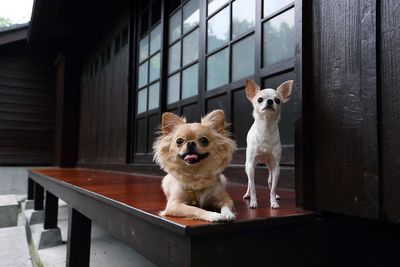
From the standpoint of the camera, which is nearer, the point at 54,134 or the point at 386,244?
the point at 386,244

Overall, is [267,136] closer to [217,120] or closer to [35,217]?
[217,120]

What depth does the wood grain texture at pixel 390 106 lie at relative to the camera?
1256mm

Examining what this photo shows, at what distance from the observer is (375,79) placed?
1333mm

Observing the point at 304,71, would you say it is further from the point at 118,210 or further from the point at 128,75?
the point at 128,75

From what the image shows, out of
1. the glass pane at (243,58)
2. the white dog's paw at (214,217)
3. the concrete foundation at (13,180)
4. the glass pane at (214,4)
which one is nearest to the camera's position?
the white dog's paw at (214,217)

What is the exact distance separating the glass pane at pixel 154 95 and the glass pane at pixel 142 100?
0.72 ft

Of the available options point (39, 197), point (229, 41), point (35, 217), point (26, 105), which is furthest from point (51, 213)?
point (26, 105)

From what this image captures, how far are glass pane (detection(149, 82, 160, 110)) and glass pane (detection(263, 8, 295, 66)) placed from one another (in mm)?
2455

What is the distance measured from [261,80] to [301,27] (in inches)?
53.9

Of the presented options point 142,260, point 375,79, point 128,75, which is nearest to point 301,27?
point 375,79

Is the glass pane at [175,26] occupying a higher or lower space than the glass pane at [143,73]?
higher

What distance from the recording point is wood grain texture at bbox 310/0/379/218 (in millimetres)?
1346

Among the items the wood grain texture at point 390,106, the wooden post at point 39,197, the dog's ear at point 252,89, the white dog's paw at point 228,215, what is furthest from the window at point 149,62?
the wood grain texture at point 390,106

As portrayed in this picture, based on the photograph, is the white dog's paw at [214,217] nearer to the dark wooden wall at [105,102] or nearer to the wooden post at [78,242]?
the wooden post at [78,242]
